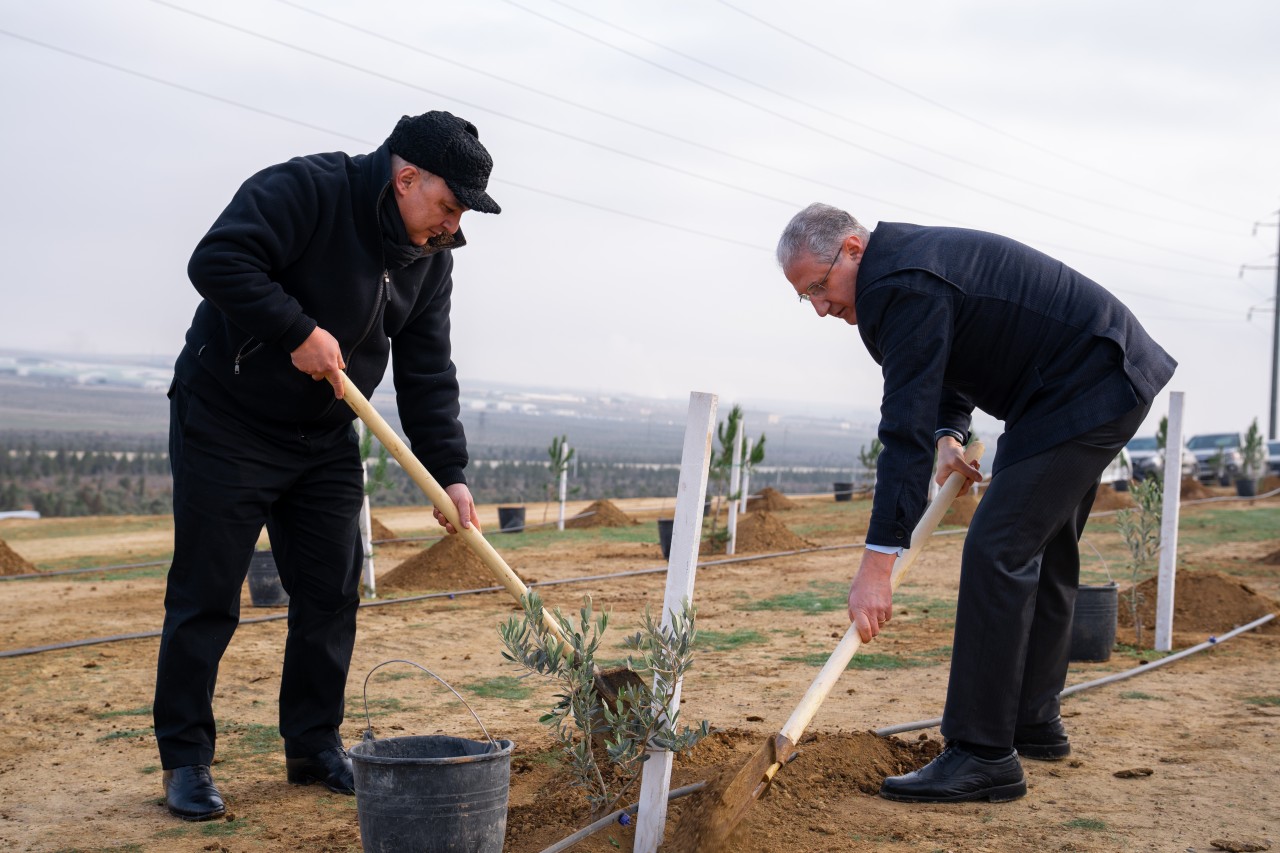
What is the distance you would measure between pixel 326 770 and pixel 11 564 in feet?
29.8

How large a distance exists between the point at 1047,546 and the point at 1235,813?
3.39 feet

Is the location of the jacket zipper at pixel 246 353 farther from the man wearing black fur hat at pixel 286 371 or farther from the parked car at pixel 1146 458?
the parked car at pixel 1146 458

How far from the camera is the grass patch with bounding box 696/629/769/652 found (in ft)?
21.3

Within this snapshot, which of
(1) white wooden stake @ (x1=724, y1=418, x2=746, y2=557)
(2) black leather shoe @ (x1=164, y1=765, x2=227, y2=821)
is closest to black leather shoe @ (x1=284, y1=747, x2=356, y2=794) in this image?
(2) black leather shoe @ (x1=164, y1=765, x2=227, y2=821)

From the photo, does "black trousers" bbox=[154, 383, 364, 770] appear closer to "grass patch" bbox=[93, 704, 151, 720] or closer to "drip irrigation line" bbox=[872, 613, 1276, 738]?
"grass patch" bbox=[93, 704, 151, 720]

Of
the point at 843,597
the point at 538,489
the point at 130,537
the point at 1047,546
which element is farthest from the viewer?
the point at 538,489

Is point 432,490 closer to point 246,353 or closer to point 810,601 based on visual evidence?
point 246,353

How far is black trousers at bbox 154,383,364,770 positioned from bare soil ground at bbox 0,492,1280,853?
0.27m

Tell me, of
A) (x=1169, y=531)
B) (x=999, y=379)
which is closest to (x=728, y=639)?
(x=1169, y=531)

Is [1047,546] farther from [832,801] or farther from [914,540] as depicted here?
[832,801]

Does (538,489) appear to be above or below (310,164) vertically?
below

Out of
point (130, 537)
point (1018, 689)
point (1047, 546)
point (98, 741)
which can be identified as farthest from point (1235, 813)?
point (130, 537)

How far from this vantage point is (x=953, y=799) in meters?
3.47

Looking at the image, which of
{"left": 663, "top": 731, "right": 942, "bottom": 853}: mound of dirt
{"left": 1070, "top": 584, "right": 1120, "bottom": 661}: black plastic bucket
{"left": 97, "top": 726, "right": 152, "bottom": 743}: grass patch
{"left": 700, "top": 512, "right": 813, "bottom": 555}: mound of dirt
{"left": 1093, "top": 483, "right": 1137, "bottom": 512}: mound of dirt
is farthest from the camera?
{"left": 1093, "top": 483, "right": 1137, "bottom": 512}: mound of dirt
